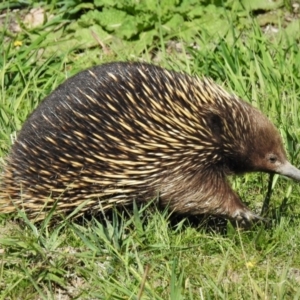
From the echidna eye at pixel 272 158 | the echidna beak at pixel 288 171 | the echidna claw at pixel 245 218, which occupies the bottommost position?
the echidna claw at pixel 245 218

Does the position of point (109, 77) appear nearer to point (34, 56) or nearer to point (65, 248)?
point (65, 248)

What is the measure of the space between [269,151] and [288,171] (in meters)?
0.12

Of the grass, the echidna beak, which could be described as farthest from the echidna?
the grass

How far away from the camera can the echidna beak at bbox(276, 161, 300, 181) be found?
394 centimetres

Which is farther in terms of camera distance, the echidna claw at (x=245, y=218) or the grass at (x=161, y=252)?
the echidna claw at (x=245, y=218)

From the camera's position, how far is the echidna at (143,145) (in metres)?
3.95

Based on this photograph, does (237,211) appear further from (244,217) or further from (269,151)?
(269,151)

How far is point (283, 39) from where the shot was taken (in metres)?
5.66

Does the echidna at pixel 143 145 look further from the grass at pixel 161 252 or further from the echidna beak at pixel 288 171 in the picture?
the grass at pixel 161 252

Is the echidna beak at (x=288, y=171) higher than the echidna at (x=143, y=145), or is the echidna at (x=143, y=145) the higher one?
the echidna at (x=143, y=145)

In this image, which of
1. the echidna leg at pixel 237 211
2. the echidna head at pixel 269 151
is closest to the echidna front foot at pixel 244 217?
the echidna leg at pixel 237 211

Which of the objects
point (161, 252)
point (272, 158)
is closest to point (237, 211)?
point (272, 158)

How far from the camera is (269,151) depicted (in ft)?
13.0

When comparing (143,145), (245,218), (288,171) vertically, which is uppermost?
(143,145)
